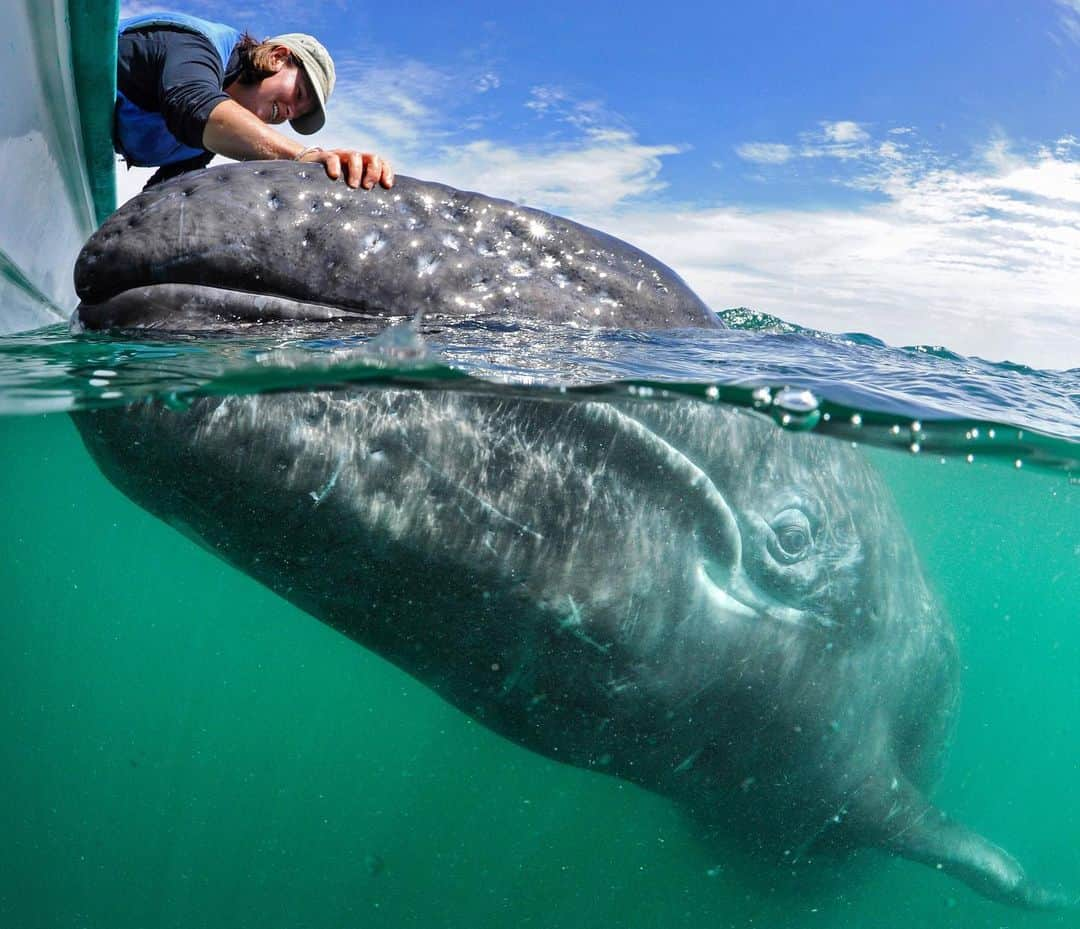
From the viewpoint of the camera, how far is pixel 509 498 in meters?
3.61

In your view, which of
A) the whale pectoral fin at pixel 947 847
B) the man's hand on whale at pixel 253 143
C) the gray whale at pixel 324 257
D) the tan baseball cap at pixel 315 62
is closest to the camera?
the gray whale at pixel 324 257

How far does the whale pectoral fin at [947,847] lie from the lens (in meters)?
6.11

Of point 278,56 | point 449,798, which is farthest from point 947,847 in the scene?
point 278,56

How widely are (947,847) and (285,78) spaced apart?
7248mm

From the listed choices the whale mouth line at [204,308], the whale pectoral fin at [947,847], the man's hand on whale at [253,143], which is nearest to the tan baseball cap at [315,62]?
the man's hand on whale at [253,143]

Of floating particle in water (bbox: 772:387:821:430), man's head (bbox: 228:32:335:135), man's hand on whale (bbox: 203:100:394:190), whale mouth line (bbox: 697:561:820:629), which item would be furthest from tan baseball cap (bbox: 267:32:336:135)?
whale mouth line (bbox: 697:561:820:629)

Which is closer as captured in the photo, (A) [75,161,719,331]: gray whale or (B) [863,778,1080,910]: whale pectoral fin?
(A) [75,161,719,331]: gray whale

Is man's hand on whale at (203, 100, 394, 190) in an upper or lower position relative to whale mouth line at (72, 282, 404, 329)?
upper

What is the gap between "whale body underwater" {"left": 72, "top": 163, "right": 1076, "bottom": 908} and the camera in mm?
3354

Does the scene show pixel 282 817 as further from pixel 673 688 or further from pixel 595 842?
pixel 673 688

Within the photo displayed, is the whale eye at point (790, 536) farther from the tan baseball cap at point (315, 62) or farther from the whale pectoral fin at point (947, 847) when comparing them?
the tan baseball cap at point (315, 62)

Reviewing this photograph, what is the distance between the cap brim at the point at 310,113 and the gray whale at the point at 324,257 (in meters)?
1.93

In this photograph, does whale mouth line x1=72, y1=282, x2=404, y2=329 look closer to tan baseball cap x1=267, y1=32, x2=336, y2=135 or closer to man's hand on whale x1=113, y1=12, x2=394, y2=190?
man's hand on whale x1=113, y1=12, x2=394, y2=190

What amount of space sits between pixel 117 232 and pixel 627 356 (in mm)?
2527
